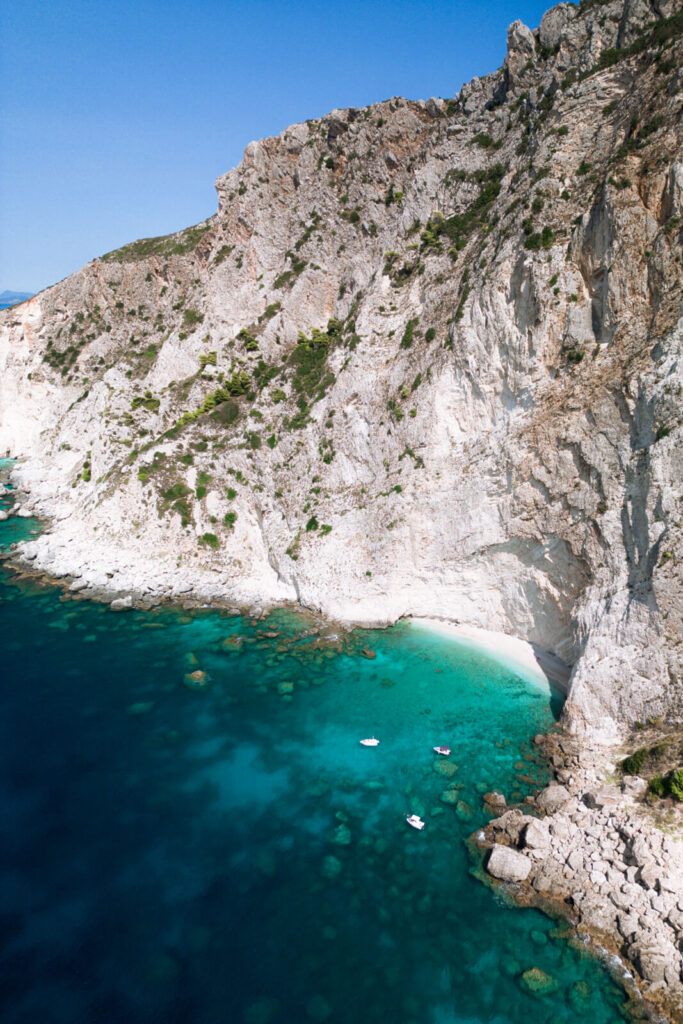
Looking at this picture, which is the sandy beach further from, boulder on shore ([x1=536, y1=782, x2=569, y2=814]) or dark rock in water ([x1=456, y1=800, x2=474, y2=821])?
dark rock in water ([x1=456, y1=800, x2=474, y2=821])

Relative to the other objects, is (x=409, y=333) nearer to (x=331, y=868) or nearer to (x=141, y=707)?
(x=141, y=707)

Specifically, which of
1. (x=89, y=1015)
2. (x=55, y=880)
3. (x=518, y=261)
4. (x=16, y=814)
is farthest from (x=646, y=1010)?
(x=518, y=261)

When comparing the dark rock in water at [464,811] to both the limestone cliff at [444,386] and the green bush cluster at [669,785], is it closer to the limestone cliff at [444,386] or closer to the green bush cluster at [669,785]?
the green bush cluster at [669,785]

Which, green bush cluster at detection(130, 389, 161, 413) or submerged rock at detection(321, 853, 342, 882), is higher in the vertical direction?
green bush cluster at detection(130, 389, 161, 413)

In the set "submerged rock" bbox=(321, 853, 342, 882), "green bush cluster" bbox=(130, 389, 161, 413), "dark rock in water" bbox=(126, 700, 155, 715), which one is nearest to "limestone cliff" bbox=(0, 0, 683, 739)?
"green bush cluster" bbox=(130, 389, 161, 413)

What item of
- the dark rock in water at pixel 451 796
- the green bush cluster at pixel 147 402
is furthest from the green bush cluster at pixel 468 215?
the dark rock in water at pixel 451 796

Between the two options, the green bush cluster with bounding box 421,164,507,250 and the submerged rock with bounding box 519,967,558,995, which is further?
the green bush cluster with bounding box 421,164,507,250
